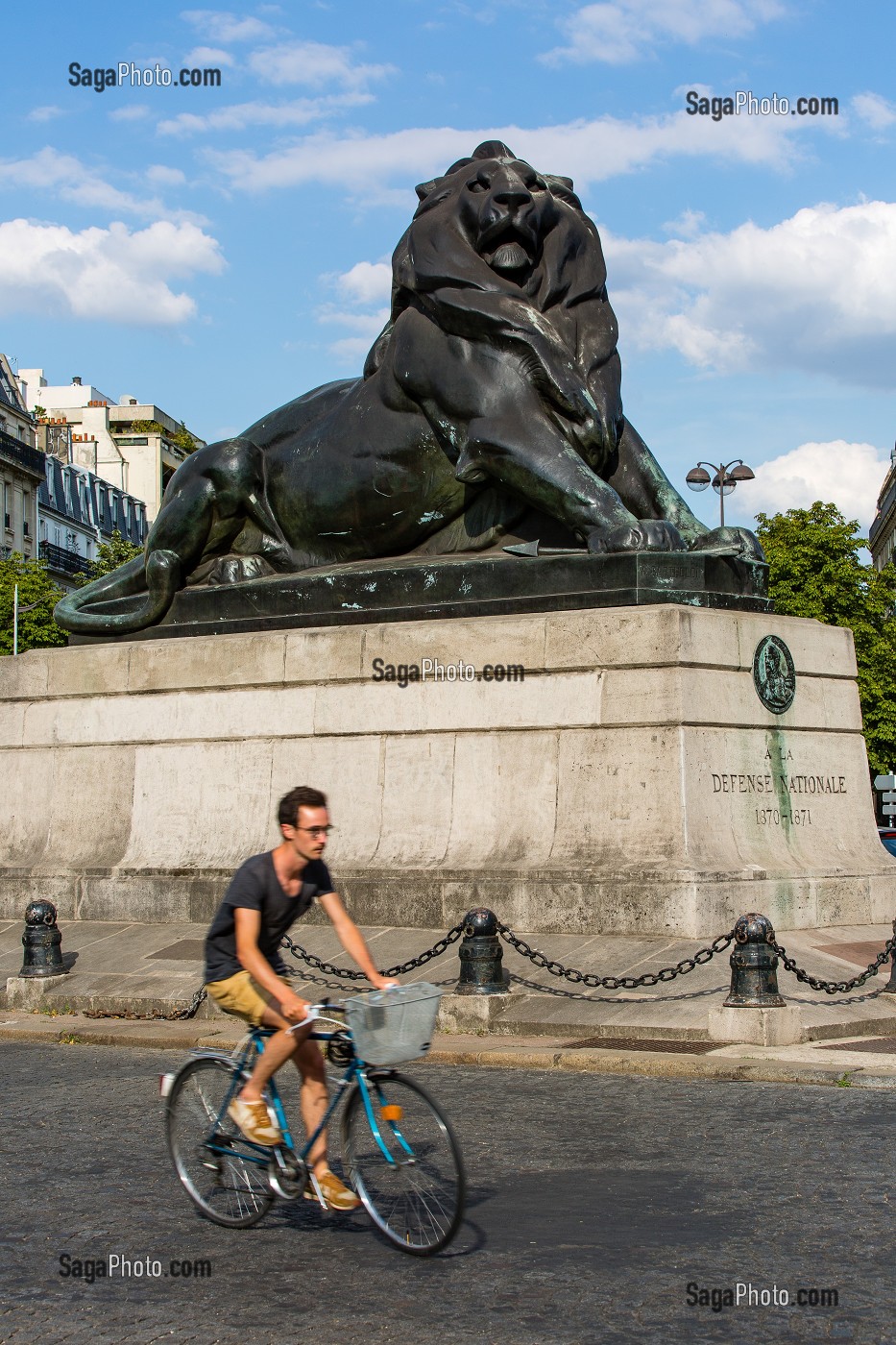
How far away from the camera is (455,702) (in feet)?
44.4

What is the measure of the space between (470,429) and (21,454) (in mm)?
71194

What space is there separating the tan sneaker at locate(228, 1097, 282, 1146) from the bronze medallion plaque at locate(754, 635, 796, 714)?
735cm

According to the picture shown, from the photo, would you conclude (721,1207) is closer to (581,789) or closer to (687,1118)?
(687,1118)

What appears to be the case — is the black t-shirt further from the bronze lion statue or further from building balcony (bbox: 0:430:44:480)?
building balcony (bbox: 0:430:44:480)

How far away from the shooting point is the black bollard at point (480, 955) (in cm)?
1143

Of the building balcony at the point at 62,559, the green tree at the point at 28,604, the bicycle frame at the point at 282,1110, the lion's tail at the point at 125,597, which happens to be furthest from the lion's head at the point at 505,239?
the building balcony at the point at 62,559

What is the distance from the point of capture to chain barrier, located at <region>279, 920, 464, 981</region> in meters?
11.6

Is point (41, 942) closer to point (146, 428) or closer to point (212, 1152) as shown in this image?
point (212, 1152)

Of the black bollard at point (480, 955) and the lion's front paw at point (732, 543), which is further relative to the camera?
the lion's front paw at point (732, 543)

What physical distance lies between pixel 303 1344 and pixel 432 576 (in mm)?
9590

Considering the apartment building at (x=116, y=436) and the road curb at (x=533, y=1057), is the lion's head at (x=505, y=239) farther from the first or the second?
the apartment building at (x=116, y=436)

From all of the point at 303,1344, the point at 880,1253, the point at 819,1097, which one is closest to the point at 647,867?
the point at 819,1097

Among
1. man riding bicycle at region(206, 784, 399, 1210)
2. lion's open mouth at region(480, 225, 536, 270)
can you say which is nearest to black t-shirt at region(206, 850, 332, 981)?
man riding bicycle at region(206, 784, 399, 1210)

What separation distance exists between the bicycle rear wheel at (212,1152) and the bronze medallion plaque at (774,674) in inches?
283
